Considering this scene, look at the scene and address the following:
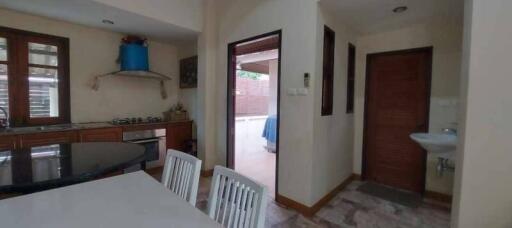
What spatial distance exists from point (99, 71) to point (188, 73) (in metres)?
1.28

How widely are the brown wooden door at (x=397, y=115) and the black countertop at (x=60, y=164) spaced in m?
2.97

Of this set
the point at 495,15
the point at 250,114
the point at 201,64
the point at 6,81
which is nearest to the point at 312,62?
the point at 495,15

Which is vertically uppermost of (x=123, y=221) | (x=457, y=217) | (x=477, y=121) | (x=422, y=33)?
(x=422, y=33)

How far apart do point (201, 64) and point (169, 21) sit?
702 millimetres

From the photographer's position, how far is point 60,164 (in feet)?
4.50

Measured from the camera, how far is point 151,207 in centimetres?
91

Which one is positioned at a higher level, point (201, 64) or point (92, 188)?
point (201, 64)

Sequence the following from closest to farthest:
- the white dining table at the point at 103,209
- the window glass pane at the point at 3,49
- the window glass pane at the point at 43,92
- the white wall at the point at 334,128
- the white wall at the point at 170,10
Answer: the white dining table at the point at 103,209, the white wall at the point at 334,128, the white wall at the point at 170,10, the window glass pane at the point at 3,49, the window glass pane at the point at 43,92

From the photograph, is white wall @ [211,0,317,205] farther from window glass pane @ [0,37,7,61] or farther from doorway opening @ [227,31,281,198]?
window glass pane @ [0,37,7,61]

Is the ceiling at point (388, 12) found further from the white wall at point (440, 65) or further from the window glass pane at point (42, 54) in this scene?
the window glass pane at point (42, 54)

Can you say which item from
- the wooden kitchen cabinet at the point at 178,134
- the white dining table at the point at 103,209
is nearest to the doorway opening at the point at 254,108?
the wooden kitchen cabinet at the point at 178,134

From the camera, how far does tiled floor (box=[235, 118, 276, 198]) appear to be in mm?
3393

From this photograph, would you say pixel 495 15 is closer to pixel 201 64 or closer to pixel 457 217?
pixel 457 217

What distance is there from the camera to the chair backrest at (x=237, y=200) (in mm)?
881
